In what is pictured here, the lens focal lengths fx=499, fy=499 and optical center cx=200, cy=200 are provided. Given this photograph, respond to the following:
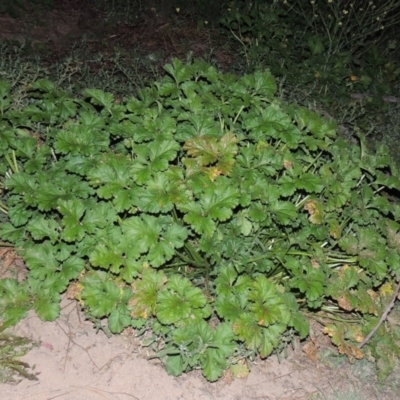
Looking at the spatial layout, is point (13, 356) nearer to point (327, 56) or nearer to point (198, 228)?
point (198, 228)

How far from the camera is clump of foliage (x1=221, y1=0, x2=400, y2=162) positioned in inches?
194

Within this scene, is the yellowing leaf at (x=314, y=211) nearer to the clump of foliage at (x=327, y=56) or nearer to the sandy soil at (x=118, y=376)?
the sandy soil at (x=118, y=376)

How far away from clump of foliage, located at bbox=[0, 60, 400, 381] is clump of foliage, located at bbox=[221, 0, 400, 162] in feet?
6.26

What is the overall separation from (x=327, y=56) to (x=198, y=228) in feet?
11.6

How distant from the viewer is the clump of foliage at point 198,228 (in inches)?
98.8

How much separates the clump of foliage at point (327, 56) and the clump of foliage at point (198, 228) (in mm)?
1908

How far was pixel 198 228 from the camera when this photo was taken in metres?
2.45

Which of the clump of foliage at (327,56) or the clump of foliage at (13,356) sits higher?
the clump of foliage at (327,56)

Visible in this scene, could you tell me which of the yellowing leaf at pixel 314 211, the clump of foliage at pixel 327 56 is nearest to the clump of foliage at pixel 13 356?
the yellowing leaf at pixel 314 211

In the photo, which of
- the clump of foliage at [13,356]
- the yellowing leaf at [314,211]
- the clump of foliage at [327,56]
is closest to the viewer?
the clump of foliage at [13,356]

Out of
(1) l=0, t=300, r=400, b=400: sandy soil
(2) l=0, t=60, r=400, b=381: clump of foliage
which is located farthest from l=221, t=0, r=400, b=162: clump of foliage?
(1) l=0, t=300, r=400, b=400: sandy soil

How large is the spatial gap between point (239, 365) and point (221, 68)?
3412 millimetres

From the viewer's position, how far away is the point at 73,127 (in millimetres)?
2732

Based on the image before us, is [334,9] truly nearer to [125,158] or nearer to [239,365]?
[125,158]
